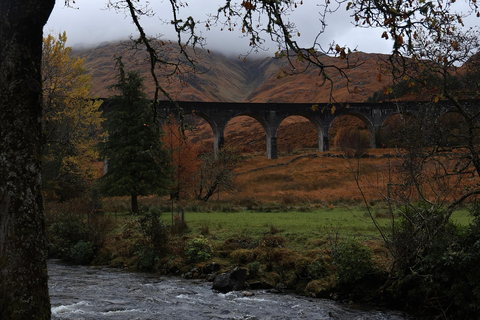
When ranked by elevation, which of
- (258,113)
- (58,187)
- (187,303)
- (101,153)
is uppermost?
(258,113)

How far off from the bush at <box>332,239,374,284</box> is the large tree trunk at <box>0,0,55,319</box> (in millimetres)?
6530

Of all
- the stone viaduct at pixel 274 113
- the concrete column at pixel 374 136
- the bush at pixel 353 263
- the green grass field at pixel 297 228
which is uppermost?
the stone viaduct at pixel 274 113

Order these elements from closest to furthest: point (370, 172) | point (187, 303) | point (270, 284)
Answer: point (187, 303) < point (270, 284) < point (370, 172)

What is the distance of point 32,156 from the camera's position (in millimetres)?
4082

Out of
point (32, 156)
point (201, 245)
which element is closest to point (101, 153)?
point (201, 245)

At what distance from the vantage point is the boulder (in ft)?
33.2

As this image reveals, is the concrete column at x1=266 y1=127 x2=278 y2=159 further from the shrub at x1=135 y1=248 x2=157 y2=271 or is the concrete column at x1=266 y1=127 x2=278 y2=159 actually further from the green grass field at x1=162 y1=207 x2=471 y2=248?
the shrub at x1=135 y1=248 x2=157 y2=271

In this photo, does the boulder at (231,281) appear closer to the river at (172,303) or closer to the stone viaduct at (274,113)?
the river at (172,303)

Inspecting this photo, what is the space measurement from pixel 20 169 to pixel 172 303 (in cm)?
604

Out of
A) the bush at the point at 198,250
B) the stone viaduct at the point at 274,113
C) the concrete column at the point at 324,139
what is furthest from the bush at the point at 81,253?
the concrete column at the point at 324,139

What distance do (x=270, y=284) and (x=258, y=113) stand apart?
48.9 m

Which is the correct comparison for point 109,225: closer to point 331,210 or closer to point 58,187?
point 58,187

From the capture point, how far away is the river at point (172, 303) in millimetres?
8195

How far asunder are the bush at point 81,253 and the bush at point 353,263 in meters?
8.70
